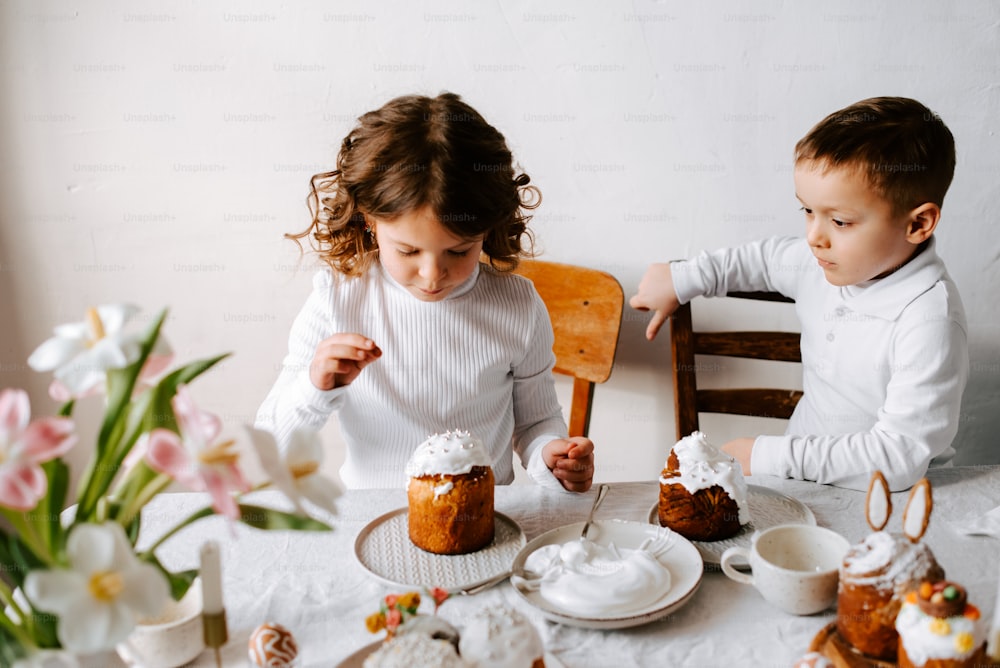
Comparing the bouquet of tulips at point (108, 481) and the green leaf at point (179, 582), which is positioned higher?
the bouquet of tulips at point (108, 481)

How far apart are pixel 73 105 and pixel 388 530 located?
1301 millimetres

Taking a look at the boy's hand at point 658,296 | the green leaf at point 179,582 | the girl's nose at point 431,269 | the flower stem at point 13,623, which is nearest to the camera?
the flower stem at point 13,623

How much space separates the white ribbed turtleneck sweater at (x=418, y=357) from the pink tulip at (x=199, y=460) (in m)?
0.82

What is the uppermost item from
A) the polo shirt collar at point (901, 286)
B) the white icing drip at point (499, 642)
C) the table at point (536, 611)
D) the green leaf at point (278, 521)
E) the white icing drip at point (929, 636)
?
the polo shirt collar at point (901, 286)

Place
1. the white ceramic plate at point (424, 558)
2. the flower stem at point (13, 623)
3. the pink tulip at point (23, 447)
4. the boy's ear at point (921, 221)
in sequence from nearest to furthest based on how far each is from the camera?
1. the pink tulip at point (23, 447)
2. the flower stem at point (13, 623)
3. the white ceramic plate at point (424, 558)
4. the boy's ear at point (921, 221)

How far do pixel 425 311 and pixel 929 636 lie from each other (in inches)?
38.3

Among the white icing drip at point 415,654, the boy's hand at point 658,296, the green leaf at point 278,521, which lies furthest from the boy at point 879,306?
the green leaf at point 278,521

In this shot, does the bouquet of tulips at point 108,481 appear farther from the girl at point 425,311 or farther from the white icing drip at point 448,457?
the girl at point 425,311

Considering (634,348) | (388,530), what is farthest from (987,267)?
(388,530)

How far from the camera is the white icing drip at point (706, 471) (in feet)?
3.80

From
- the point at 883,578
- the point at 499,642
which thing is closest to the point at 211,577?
the point at 499,642

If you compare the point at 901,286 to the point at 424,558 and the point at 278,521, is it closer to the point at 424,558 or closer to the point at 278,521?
the point at 424,558

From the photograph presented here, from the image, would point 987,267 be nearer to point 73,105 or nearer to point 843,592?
point 843,592

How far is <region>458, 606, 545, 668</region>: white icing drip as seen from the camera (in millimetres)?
825
